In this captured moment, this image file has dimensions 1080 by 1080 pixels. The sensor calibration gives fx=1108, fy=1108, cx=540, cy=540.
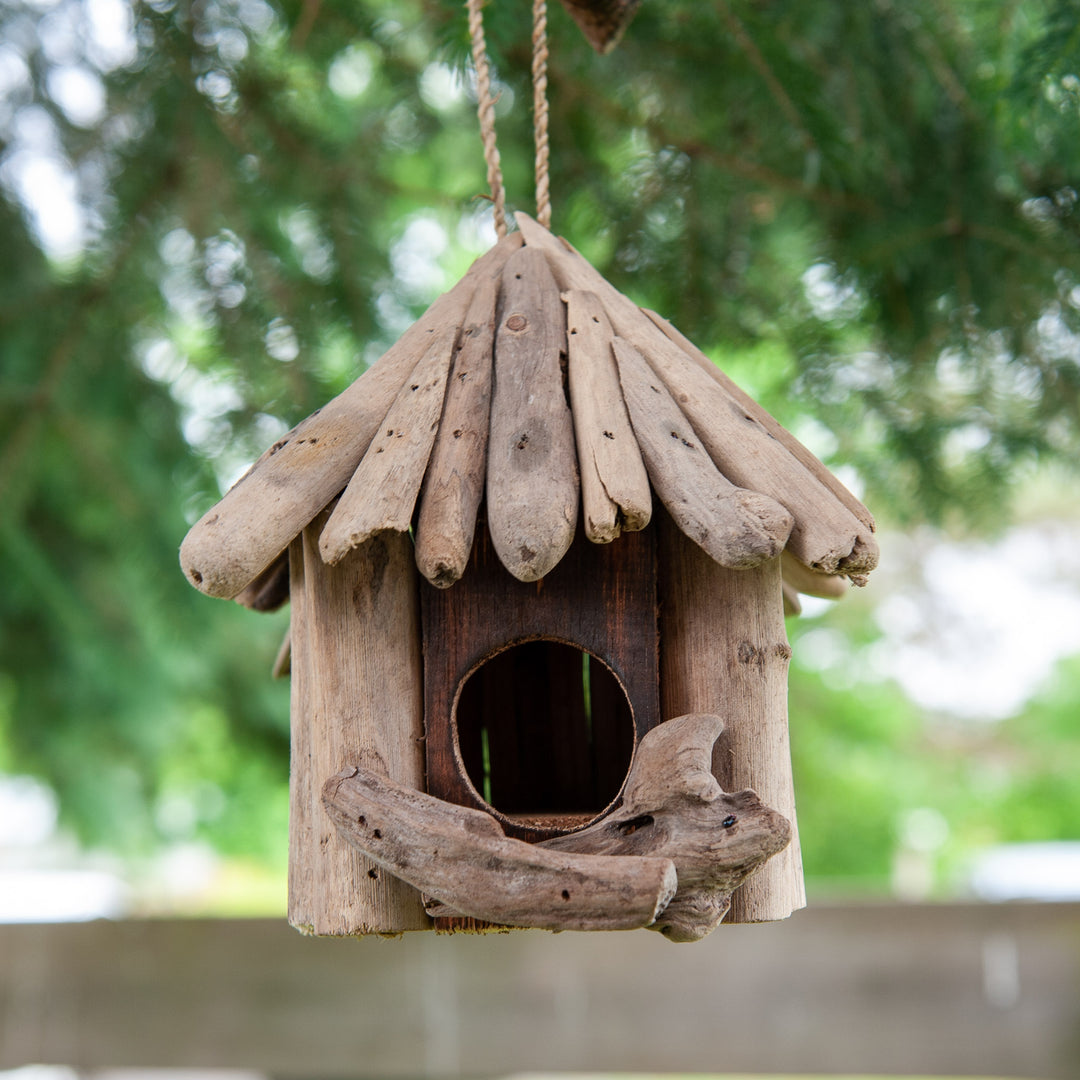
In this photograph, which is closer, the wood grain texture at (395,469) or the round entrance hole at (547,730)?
the wood grain texture at (395,469)

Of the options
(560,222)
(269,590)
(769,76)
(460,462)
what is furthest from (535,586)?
(560,222)

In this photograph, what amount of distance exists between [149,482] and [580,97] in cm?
117

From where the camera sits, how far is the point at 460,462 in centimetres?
93

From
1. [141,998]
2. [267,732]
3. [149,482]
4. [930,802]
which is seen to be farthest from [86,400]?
[930,802]

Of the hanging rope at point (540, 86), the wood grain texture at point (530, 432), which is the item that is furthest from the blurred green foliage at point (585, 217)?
the wood grain texture at point (530, 432)

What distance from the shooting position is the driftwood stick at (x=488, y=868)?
80cm

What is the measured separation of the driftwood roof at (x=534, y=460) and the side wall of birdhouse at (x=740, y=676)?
3.4 inches

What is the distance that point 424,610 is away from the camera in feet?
3.34

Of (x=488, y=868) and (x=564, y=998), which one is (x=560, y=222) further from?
(x=564, y=998)

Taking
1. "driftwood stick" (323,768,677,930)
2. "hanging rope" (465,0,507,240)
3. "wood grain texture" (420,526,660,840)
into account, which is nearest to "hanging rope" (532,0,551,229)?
"hanging rope" (465,0,507,240)

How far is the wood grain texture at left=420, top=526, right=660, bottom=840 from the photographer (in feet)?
3.25

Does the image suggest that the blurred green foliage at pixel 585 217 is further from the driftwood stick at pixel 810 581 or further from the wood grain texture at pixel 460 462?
the driftwood stick at pixel 810 581

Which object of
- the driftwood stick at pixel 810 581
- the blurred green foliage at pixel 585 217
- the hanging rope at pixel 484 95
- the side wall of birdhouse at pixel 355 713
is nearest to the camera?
the side wall of birdhouse at pixel 355 713

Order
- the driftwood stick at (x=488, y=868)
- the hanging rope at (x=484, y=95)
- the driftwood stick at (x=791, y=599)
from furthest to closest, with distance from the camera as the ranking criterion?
the driftwood stick at (x=791, y=599) → the hanging rope at (x=484, y=95) → the driftwood stick at (x=488, y=868)
